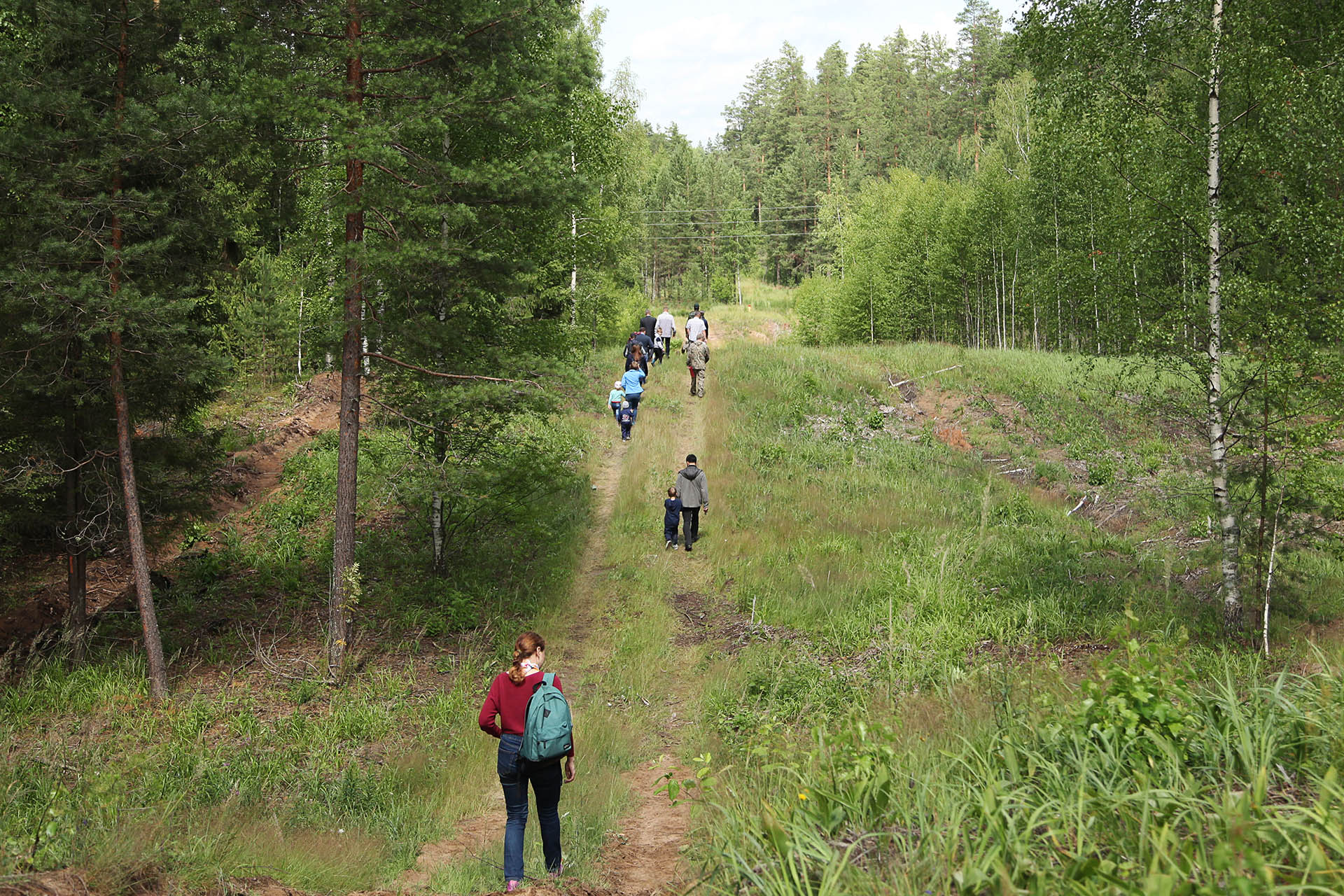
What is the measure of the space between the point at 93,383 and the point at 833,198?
58066mm

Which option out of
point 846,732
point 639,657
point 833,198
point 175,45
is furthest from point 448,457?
point 833,198

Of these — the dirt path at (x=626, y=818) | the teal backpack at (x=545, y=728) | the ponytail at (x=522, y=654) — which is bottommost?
the dirt path at (x=626, y=818)

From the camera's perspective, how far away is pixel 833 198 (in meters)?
62.1

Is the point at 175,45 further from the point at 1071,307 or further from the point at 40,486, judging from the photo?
the point at 1071,307

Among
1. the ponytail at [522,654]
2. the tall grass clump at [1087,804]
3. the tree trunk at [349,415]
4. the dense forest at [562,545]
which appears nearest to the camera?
the tall grass clump at [1087,804]

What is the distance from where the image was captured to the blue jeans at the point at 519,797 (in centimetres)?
550

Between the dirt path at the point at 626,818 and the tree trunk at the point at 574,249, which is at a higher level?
the tree trunk at the point at 574,249

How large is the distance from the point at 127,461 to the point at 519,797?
326 inches

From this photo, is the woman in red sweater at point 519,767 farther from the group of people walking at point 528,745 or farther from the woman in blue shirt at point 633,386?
the woman in blue shirt at point 633,386

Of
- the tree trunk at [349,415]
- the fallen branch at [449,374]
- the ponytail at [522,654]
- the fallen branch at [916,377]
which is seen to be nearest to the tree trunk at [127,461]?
the tree trunk at [349,415]

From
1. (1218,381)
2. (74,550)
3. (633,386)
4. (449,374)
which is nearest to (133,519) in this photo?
(74,550)

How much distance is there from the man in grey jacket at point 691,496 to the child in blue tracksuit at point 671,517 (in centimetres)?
9

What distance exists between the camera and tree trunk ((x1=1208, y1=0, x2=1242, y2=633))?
30.6 feet

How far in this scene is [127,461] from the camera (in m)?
10.7
